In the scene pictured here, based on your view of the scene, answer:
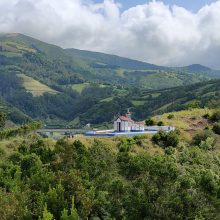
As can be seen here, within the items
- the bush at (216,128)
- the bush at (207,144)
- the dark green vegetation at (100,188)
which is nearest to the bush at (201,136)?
the bush at (207,144)

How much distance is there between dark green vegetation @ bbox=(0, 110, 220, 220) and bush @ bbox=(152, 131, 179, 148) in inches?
725

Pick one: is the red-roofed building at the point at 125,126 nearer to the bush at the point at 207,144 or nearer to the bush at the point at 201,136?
the bush at the point at 201,136

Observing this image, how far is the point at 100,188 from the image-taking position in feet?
134

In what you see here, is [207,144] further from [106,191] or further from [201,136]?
[106,191]

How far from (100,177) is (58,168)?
5489 mm

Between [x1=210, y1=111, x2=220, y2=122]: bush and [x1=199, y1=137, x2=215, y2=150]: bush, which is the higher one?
[x1=210, y1=111, x2=220, y2=122]: bush

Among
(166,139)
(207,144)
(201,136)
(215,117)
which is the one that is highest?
(215,117)

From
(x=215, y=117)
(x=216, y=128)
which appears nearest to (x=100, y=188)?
(x=216, y=128)

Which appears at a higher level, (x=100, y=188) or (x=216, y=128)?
(x=216, y=128)

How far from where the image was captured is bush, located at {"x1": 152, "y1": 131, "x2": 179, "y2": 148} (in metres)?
69.6

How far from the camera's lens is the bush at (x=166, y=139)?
69.6 m

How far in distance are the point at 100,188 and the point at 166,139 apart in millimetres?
31250

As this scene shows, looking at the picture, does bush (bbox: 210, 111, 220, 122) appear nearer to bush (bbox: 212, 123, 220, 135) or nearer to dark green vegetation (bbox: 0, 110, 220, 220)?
bush (bbox: 212, 123, 220, 135)

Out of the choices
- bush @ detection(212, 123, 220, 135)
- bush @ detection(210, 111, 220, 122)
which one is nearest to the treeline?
bush @ detection(212, 123, 220, 135)
